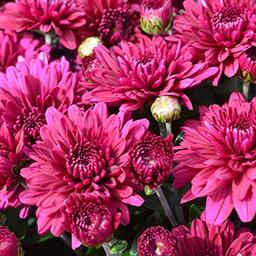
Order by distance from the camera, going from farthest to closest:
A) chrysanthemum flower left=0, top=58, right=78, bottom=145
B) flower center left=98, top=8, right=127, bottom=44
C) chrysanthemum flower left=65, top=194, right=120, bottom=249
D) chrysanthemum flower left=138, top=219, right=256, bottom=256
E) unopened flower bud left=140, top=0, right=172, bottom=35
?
flower center left=98, top=8, right=127, bottom=44 → unopened flower bud left=140, top=0, right=172, bottom=35 → chrysanthemum flower left=0, top=58, right=78, bottom=145 → chrysanthemum flower left=138, top=219, right=256, bottom=256 → chrysanthemum flower left=65, top=194, right=120, bottom=249

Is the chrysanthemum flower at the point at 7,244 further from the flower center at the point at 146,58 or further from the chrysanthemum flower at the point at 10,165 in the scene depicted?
the flower center at the point at 146,58

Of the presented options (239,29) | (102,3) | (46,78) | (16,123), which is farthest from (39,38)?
(239,29)

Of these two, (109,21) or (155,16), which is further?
(109,21)

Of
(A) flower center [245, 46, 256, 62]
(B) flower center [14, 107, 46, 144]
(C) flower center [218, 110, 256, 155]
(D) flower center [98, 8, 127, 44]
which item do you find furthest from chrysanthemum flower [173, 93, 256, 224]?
(D) flower center [98, 8, 127, 44]

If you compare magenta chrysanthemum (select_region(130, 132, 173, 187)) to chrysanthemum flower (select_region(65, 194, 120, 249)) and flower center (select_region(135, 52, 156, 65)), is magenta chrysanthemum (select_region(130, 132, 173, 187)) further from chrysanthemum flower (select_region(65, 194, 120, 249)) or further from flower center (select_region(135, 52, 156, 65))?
flower center (select_region(135, 52, 156, 65))

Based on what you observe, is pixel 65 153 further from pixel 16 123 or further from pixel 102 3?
pixel 102 3

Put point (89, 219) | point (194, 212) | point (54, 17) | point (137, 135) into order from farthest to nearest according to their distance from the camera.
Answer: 1. point (54, 17)
2. point (194, 212)
3. point (137, 135)
4. point (89, 219)

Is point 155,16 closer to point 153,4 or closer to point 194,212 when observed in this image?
point 153,4

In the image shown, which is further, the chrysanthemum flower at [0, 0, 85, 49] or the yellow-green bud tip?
the chrysanthemum flower at [0, 0, 85, 49]

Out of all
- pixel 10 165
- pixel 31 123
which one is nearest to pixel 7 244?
pixel 10 165
